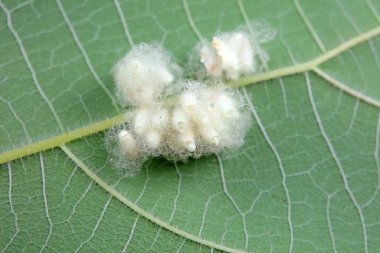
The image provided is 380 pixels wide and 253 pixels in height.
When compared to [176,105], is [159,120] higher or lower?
lower

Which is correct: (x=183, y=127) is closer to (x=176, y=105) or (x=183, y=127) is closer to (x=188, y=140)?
(x=188, y=140)

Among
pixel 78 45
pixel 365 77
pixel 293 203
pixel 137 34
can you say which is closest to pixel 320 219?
pixel 293 203

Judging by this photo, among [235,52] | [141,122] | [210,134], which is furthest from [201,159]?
[235,52]

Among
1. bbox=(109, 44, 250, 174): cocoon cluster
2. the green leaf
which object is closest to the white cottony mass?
bbox=(109, 44, 250, 174): cocoon cluster

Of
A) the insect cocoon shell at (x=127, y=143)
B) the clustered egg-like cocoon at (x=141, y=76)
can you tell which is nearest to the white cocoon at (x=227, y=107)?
the clustered egg-like cocoon at (x=141, y=76)

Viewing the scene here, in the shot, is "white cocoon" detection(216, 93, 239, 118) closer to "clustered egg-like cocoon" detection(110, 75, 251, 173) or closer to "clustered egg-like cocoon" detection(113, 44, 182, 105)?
"clustered egg-like cocoon" detection(110, 75, 251, 173)

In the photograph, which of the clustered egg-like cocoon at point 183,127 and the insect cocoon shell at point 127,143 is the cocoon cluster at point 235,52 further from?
the insect cocoon shell at point 127,143

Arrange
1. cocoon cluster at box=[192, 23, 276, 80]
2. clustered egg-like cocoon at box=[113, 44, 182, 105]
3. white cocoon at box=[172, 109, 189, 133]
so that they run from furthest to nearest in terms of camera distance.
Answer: cocoon cluster at box=[192, 23, 276, 80] → clustered egg-like cocoon at box=[113, 44, 182, 105] → white cocoon at box=[172, 109, 189, 133]
